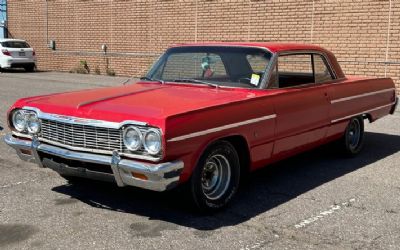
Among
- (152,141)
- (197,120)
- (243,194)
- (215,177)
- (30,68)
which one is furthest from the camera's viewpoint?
(30,68)

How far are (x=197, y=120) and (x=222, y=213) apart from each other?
96 cm

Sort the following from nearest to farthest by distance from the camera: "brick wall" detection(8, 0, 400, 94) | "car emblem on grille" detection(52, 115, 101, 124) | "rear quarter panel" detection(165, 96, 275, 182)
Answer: "rear quarter panel" detection(165, 96, 275, 182), "car emblem on grille" detection(52, 115, 101, 124), "brick wall" detection(8, 0, 400, 94)

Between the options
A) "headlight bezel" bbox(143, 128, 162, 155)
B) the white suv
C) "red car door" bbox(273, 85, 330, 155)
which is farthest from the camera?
the white suv

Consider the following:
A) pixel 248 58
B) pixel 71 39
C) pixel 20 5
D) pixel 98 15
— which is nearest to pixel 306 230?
pixel 248 58

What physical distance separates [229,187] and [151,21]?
16258 mm

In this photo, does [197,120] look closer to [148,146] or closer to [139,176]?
[148,146]

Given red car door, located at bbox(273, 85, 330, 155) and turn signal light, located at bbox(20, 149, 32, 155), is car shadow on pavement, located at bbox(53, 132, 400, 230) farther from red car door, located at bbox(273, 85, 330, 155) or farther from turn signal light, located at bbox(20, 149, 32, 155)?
turn signal light, located at bbox(20, 149, 32, 155)

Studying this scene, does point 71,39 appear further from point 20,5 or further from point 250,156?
point 250,156

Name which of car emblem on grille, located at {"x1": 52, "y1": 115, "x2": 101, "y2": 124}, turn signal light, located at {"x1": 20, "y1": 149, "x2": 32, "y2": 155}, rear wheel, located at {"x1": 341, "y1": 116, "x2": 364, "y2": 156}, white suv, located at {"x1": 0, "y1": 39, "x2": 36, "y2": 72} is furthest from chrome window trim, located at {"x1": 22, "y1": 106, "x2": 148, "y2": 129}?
white suv, located at {"x1": 0, "y1": 39, "x2": 36, "y2": 72}

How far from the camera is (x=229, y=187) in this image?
488 centimetres

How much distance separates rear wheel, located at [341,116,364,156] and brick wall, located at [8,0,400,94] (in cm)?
759

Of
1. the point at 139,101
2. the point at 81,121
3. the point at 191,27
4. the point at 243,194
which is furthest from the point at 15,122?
the point at 191,27

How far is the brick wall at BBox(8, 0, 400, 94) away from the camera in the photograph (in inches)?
566

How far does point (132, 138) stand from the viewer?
167 inches
